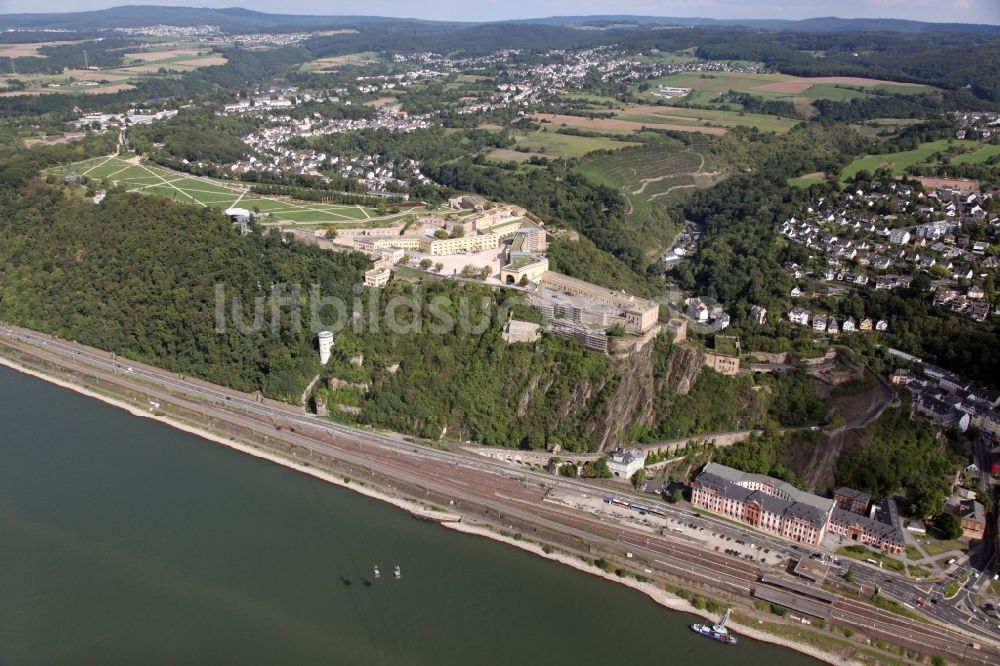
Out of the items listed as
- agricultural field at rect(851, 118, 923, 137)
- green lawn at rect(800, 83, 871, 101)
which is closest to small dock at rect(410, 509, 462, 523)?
agricultural field at rect(851, 118, 923, 137)

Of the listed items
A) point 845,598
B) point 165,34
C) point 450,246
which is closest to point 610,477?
point 845,598

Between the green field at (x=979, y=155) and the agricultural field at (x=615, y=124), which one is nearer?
the green field at (x=979, y=155)

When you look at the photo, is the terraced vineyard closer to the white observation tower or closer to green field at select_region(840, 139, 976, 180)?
green field at select_region(840, 139, 976, 180)

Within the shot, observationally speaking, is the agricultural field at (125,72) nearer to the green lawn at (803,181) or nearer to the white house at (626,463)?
the green lawn at (803,181)

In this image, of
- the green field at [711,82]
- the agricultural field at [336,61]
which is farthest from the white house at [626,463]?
the agricultural field at [336,61]

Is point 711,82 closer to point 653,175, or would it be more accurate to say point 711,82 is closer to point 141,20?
point 653,175

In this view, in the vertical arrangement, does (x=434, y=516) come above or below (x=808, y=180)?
below

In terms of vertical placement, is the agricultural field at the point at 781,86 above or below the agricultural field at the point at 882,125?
above

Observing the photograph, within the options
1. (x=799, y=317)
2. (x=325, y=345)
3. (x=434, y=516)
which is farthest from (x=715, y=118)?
(x=434, y=516)
